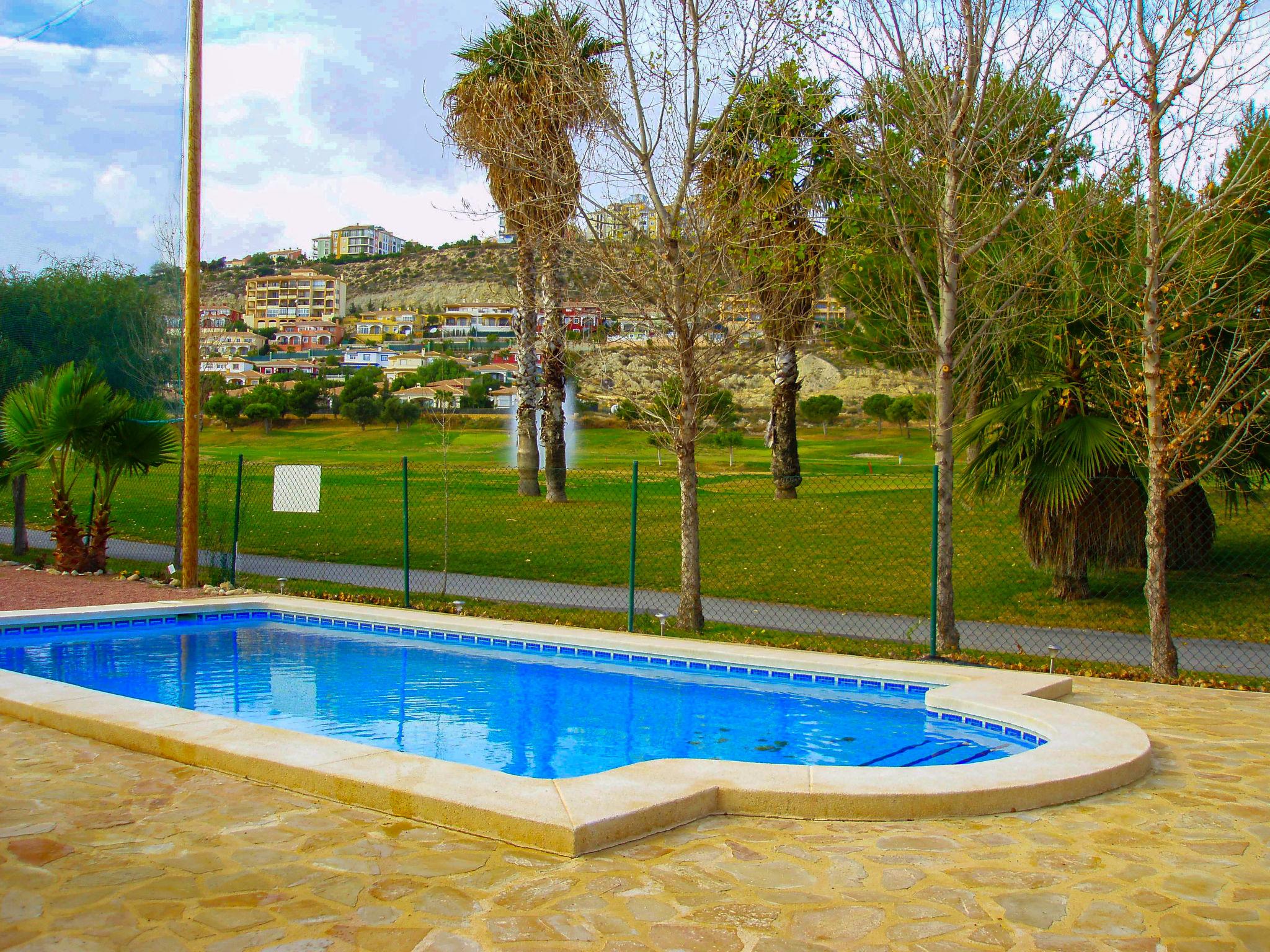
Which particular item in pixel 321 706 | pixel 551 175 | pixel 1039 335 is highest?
pixel 551 175

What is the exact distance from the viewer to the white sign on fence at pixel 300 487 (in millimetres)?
12805

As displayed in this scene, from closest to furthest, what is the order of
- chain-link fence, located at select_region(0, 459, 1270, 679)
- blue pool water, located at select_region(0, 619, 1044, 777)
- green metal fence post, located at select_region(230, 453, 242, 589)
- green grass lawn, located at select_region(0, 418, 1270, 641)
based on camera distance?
blue pool water, located at select_region(0, 619, 1044, 777) < chain-link fence, located at select_region(0, 459, 1270, 679) < green grass lawn, located at select_region(0, 418, 1270, 641) < green metal fence post, located at select_region(230, 453, 242, 589)

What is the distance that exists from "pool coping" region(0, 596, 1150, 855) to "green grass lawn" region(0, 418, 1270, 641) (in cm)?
580

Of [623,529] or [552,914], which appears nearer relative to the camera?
[552,914]

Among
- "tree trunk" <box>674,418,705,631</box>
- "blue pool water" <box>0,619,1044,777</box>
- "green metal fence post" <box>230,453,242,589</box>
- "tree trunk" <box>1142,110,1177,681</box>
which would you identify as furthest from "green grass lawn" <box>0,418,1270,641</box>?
"blue pool water" <box>0,619,1044,777</box>

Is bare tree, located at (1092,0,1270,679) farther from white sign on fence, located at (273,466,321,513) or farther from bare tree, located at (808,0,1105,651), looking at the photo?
white sign on fence, located at (273,466,321,513)

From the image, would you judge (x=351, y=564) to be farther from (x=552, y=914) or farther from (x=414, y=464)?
(x=414, y=464)

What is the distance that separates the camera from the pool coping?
470 cm

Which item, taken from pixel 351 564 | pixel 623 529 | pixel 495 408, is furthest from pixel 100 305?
pixel 495 408

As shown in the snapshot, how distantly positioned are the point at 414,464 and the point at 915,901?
38.8 metres

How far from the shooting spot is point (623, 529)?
19484mm

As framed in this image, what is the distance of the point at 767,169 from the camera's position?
1024cm

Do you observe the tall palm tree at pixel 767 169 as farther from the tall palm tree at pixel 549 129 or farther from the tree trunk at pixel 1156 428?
the tree trunk at pixel 1156 428

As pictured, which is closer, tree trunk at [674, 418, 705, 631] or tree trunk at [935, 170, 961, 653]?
tree trunk at [935, 170, 961, 653]
